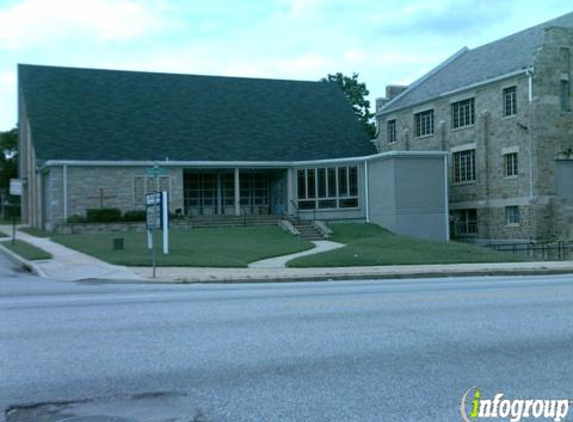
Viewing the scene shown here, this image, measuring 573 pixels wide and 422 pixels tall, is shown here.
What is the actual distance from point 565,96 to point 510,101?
2.49m

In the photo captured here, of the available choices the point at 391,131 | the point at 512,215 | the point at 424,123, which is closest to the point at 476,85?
the point at 424,123

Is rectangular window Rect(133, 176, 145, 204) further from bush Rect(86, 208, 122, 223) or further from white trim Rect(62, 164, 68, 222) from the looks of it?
white trim Rect(62, 164, 68, 222)

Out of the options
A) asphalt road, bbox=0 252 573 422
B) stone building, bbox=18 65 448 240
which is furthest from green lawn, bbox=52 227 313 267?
asphalt road, bbox=0 252 573 422

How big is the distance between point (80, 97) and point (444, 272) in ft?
88.4

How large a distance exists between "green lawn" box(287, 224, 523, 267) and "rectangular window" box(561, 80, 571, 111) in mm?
11026

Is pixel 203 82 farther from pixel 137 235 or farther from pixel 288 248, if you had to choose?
pixel 288 248

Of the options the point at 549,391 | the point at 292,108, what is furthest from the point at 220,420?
the point at 292,108

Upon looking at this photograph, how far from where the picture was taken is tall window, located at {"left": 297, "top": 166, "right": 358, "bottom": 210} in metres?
38.2

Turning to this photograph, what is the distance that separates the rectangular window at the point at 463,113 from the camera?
37.6 meters

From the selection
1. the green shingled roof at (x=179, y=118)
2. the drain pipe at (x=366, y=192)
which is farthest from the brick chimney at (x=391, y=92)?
the drain pipe at (x=366, y=192)

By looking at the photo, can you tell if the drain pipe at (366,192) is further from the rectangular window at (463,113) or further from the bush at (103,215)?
the bush at (103,215)

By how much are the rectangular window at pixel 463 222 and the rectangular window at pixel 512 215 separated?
8.47 ft

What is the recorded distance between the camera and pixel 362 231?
3444 cm

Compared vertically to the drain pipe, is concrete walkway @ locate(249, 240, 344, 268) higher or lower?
lower
